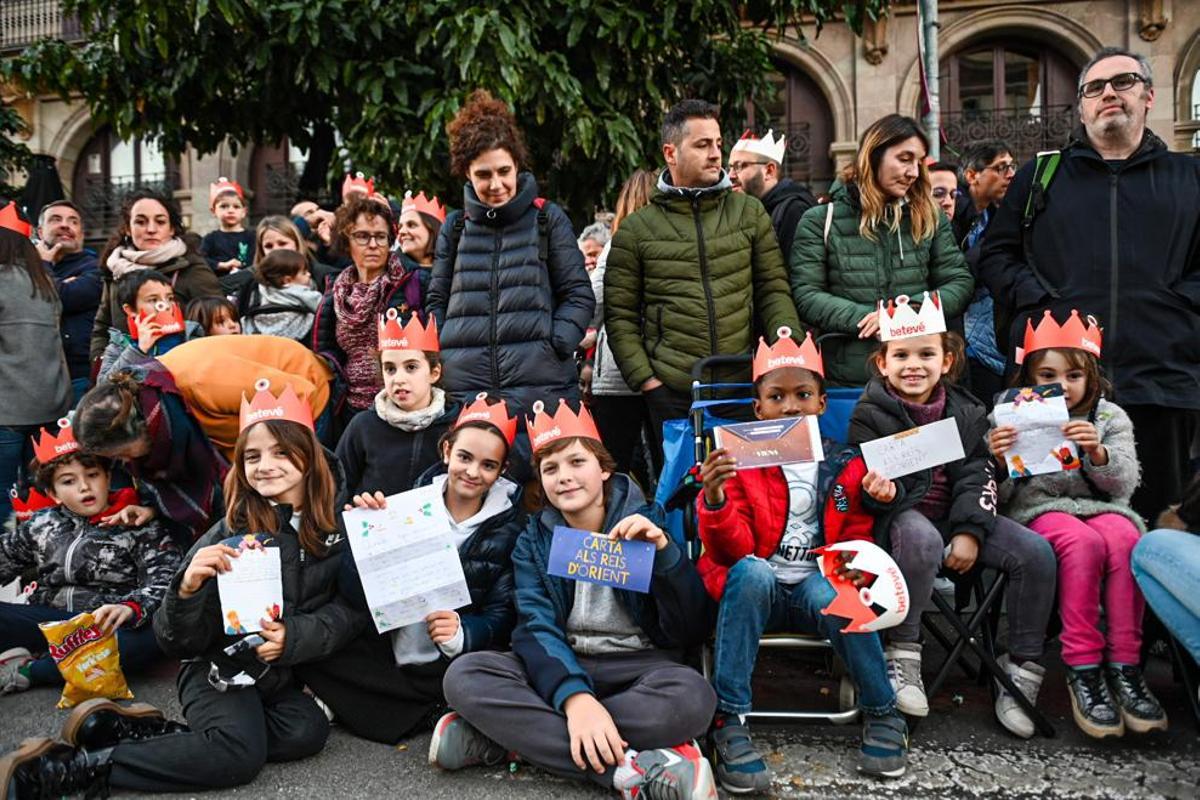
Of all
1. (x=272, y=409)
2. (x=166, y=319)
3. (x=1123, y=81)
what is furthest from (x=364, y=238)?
(x=1123, y=81)

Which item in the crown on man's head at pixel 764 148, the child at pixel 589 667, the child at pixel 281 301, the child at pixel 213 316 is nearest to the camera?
the child at pixel 589 667

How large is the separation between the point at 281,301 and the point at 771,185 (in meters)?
2.73

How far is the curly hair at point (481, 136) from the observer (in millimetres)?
4488

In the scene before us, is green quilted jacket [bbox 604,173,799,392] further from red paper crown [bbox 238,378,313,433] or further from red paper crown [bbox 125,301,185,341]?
red paper crown [bbox 125,301,185,341]

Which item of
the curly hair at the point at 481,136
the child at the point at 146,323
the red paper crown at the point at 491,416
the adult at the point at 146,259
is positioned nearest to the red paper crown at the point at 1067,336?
the red paper crown at the point at 491,416

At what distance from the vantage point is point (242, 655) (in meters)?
3.39

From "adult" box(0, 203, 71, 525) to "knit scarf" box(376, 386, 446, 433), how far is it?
2061 mm

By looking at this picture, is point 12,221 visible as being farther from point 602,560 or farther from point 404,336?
point 602,560

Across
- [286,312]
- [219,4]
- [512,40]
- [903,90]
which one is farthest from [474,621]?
[903,90]

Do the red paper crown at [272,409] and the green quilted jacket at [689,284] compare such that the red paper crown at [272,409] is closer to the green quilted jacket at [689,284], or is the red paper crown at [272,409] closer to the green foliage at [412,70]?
the green quilted jacket at [689,284]

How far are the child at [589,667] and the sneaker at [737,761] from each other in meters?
0.11

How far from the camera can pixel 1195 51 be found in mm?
15180

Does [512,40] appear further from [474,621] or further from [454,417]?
[474,621]

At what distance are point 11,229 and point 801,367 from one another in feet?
13.2
